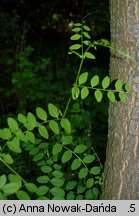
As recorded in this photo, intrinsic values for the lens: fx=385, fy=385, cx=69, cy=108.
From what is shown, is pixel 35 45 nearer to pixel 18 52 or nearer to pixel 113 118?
pixel 18 52

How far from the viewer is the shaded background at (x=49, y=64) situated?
3416 mm

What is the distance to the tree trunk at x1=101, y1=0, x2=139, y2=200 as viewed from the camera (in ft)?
4.66

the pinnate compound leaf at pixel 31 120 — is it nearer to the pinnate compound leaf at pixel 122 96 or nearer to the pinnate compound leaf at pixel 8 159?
the pinnate compound leaf at pixel 8 159

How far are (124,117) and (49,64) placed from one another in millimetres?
3451

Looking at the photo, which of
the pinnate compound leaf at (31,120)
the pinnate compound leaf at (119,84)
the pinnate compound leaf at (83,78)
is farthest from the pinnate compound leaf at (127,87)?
the pinnate compound leaf at (31,120)

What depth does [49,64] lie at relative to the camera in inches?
193

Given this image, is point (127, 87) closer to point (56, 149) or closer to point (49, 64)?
point (56, 149)

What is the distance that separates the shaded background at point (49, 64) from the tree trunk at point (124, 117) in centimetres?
34

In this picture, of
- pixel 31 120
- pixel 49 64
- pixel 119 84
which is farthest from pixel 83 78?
pixel 49 64

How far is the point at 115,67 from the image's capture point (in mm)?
1526

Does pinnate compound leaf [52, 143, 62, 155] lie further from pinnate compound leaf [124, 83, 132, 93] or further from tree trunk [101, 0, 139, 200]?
pinnate compound leaf [124, 83, 132, 93]

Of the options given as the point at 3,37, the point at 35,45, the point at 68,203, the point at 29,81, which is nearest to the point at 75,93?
the point at 68,203

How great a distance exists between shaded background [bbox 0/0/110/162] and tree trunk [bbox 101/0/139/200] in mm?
338

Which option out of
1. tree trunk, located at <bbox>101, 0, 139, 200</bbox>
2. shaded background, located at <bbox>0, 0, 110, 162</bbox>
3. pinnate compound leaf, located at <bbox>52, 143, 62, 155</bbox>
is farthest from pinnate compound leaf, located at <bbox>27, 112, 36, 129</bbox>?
shaded background, located at <bbox>0, 0, 110, 162</bbox>
